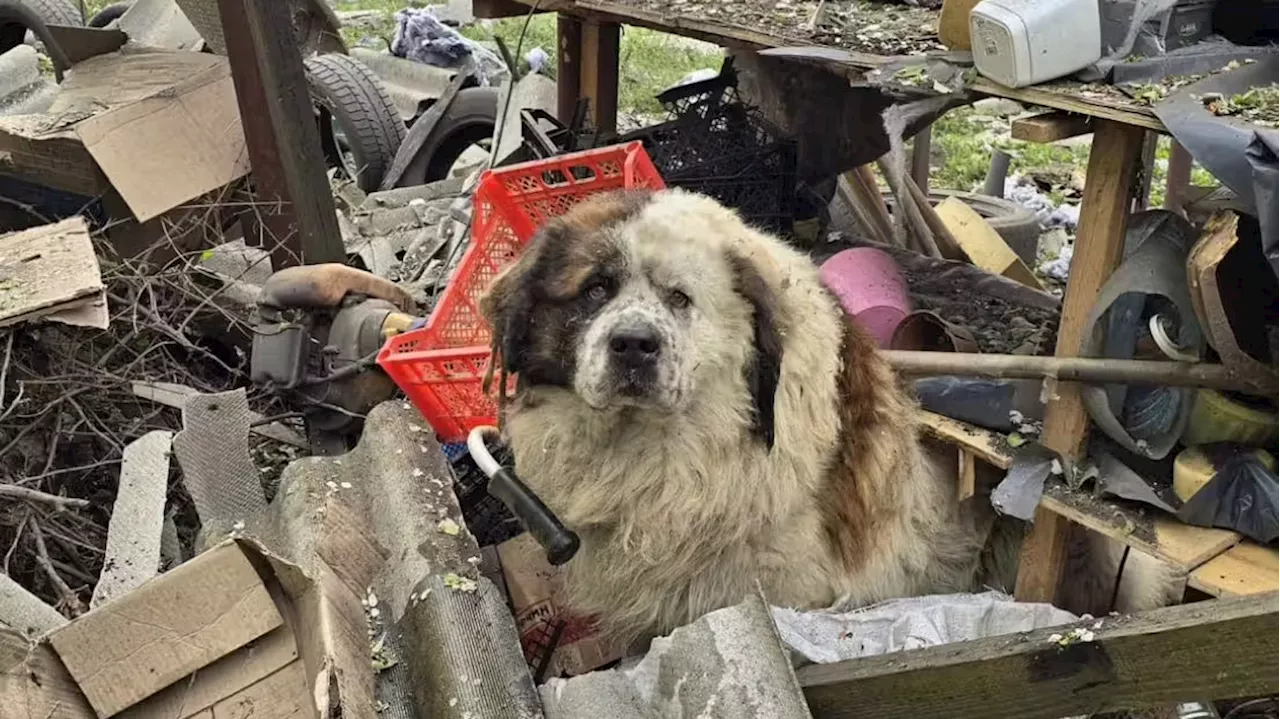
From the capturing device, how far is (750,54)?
4.99 m

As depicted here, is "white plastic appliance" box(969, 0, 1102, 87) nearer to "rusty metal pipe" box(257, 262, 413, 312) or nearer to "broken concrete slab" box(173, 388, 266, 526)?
"rusty metal pipe" box(257, 262, 413, 312)

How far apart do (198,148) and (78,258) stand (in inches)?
45.3

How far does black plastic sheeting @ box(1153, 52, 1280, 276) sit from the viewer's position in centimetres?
213

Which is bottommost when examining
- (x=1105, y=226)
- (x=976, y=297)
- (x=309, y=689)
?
(x=976, y=297)

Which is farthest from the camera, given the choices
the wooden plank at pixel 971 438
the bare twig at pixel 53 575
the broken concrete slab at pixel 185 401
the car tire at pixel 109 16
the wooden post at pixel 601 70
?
the car tire at pixel 109 16

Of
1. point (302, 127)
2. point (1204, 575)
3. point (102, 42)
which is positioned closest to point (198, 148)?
point (302, 127)

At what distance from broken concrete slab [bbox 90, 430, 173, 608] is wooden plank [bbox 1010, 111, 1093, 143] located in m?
2.45

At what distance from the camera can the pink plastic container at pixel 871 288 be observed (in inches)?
149

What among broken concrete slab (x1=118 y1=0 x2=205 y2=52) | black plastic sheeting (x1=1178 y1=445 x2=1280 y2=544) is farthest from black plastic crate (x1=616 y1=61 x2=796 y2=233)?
broken concrete slab (x1=118 y1=0 x2=205 y2=52)

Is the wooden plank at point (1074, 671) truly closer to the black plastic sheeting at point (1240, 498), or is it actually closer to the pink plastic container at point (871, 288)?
the black plastic sheeting at point (1240, 498)

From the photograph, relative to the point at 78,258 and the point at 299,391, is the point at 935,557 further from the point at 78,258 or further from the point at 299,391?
the point at 78,258

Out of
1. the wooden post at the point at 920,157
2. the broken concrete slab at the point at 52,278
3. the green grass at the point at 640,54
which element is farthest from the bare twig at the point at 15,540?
the green grass at the point at 640,54

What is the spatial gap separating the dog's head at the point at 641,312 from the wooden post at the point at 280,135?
160cm

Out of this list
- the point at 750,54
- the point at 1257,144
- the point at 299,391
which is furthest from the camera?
the point at 750,54
